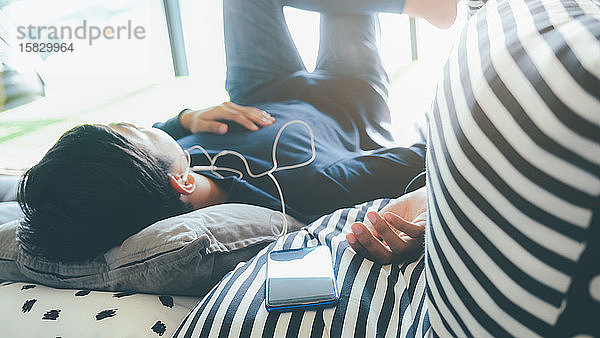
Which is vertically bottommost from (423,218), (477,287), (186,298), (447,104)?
(186,298)

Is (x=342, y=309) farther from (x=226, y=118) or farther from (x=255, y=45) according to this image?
(x=255, y=45)

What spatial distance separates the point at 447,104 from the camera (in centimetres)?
41

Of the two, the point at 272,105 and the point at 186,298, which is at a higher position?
the point at 272,105

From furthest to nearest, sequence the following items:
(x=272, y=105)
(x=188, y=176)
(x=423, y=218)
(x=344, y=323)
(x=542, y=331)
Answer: (x=272, y=105) < (x=188, y=176) < (x=423, y=218) < (x=344, y=323) < (x=542, y=331)

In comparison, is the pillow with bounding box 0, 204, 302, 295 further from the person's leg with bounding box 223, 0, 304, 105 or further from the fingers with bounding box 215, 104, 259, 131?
the person's leg with bounding box 223, 0, 304, 105

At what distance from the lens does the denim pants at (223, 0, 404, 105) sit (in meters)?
1.38

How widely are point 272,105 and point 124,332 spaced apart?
0.77 metres

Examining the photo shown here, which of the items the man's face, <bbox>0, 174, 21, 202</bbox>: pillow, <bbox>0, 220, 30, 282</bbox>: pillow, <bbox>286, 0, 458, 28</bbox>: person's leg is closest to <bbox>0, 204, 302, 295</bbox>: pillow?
<bbox>0, 220, 30, 282</bbox>: pillow

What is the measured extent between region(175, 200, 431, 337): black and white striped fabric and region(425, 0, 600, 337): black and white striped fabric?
155mm

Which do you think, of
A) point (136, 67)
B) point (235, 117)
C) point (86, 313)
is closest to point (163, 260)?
point (86, 313)

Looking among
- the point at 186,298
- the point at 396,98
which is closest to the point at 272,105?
the point at 396,98

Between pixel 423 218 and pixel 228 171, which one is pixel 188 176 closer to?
pixel 228 171

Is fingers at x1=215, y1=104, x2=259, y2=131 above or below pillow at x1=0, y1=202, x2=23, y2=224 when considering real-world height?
above

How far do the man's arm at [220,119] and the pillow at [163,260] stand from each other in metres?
0.43
